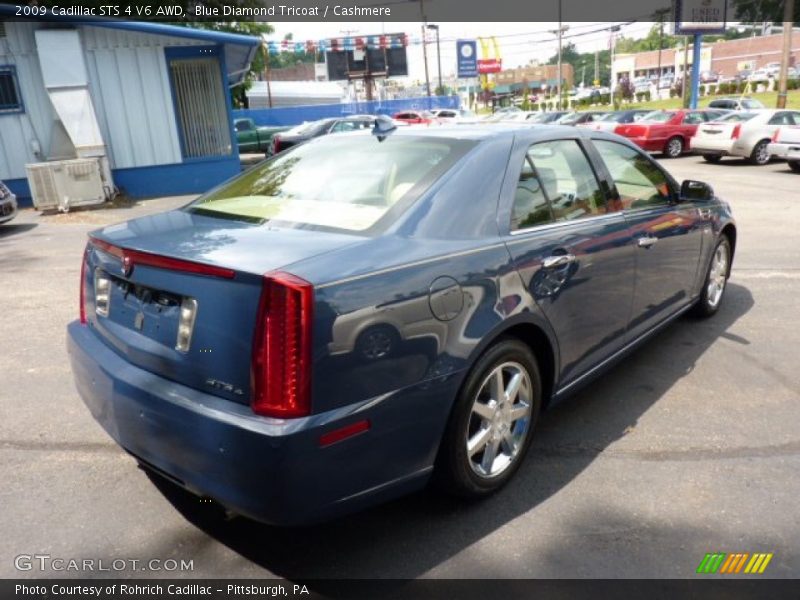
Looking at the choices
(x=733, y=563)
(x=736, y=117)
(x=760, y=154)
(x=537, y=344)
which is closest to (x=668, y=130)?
(x=736, y=117)

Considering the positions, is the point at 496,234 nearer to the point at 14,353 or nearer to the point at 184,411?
the point at 184,411

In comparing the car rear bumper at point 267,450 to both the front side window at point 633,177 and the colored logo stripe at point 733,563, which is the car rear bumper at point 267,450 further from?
the front side window at point 633,177

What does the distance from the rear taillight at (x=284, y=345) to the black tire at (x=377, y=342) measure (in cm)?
20

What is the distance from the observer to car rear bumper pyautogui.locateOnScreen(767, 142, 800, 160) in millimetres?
15906

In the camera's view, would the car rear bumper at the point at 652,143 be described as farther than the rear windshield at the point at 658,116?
No

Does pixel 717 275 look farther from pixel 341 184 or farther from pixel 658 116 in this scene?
pixel 658 116

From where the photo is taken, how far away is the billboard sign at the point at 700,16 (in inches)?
1160

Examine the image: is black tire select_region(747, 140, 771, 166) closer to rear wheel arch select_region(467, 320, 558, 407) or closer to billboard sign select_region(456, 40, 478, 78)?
rear wheel arch select_region(467, 320, 558, 407)

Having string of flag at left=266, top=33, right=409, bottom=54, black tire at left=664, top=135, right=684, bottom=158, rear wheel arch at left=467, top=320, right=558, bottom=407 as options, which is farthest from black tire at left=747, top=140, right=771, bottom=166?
string of flag at left=266, top=33, right=409, bottom=54

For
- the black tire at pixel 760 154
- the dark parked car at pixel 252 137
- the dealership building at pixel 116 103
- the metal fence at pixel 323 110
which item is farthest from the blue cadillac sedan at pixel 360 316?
the metal fence at pixel 323 110

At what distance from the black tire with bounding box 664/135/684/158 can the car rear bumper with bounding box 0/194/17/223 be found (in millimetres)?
19087

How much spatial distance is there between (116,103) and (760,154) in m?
16.9

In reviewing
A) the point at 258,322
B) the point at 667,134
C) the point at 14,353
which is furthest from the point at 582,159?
the point at 667,134

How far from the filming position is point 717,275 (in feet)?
17.6
